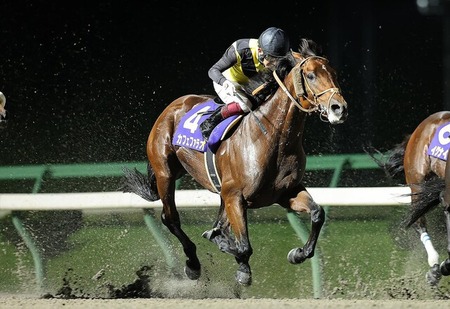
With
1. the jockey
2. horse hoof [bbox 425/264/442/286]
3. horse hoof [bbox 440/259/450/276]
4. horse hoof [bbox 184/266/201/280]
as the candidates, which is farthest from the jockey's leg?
horse hoof [bbox 425/264/442/286]

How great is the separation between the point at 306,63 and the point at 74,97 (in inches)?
141

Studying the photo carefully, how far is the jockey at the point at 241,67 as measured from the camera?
6934mm

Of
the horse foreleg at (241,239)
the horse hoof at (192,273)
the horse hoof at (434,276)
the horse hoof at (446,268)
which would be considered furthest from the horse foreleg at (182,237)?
the horse hoof at (446,268)

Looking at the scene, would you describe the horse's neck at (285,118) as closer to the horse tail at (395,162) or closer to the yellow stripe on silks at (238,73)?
the yellow stripe on silks at (238,73)

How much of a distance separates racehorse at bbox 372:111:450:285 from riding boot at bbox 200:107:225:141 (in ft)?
4.15

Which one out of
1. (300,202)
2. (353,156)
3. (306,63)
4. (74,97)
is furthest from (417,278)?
(74,97)

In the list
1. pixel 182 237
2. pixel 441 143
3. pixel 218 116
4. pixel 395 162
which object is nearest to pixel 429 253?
pixel 441 143

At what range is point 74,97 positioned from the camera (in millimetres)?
9930

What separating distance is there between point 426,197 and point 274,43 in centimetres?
142

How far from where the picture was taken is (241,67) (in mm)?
7230

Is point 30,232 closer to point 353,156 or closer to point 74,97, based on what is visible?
point 74,97

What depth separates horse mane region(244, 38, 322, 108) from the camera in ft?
22.5

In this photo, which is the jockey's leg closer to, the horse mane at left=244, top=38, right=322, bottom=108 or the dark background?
the horse mane at left=244, top=38, right=322, bottom=108

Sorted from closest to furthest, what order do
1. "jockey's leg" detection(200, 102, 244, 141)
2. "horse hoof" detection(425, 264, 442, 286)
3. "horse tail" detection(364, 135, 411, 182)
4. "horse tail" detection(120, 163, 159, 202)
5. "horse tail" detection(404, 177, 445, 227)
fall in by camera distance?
"jockey's leg" detection(200, 102, 244, 141), "horse tail" detection(404, 177, 445, 227), "horse hoof" detection(425, 264, 442, 286), "horse tail" detection(120, 163, 159, 202), "horse tail" detection(364, 135, 411, 182)
